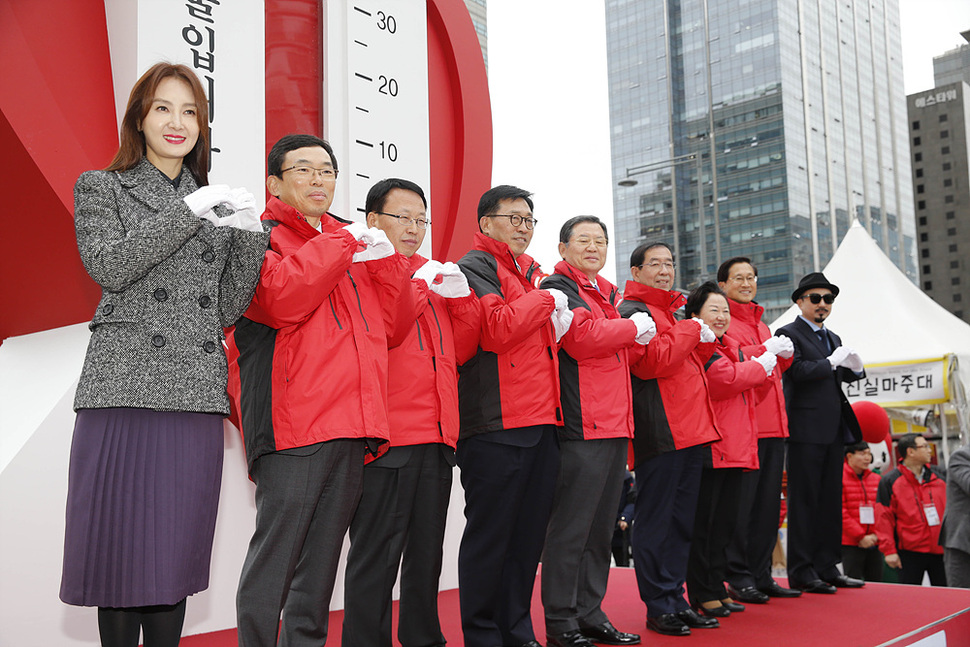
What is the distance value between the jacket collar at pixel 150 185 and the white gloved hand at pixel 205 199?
0.04m

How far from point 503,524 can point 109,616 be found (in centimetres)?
129

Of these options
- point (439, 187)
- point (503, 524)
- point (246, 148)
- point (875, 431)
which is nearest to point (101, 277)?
point (503, 524)

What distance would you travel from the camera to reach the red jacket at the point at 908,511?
17.9 feet

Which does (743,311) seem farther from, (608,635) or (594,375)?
(608,635)

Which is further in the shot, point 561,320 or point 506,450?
point 561,320

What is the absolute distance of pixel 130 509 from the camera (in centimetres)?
150

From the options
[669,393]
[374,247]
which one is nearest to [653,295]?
[669,393]

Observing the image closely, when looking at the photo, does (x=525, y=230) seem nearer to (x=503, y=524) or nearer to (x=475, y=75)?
(x=503, y=524)

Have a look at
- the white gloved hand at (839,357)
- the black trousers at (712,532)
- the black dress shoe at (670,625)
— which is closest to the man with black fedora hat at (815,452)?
the white gloved hand at (839,357)

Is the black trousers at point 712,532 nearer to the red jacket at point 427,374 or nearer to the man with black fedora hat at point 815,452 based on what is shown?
the man with black fedora hat at point 815,452

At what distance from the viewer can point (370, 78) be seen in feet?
12.0

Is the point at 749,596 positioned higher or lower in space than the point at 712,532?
lower

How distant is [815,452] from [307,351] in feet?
10.1

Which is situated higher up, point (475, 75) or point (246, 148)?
point (475, 75)
